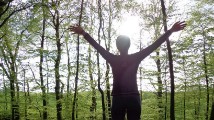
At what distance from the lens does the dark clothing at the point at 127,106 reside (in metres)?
2.97

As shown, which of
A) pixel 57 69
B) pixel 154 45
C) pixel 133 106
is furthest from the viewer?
pixel 57 69

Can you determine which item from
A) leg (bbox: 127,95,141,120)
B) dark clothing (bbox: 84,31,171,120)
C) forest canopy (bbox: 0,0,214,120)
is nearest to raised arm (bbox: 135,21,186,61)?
dark clothing (bbox: 84,31,171,120)

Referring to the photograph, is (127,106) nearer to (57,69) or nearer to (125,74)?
(125,74)

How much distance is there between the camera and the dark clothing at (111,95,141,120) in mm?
2967

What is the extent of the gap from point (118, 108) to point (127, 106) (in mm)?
101

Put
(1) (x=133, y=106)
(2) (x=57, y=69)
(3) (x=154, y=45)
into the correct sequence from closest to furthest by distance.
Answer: (1) (x=133, y=106)
(3) (x=154, y=45)
(2) (x=57, y=69)

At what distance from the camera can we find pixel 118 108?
301 cm

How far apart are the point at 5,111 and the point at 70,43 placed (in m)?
14.9

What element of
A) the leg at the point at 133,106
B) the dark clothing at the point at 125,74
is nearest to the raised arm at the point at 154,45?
the dark clothing at the point at 125,74

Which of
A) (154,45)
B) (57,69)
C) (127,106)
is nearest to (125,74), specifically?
(127,106)

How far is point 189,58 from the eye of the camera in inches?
1081

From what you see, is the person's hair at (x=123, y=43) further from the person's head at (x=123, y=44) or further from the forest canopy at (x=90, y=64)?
the forest canopy at (x=90, y=64)

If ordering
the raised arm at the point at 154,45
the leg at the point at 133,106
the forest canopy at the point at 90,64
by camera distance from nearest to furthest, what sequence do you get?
the leg at the point at 133,106, the raised arm at the point at 154,45, the forest canopy at the point at 90,64

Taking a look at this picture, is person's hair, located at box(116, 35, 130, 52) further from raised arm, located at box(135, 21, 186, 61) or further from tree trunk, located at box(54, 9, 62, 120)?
tree trunk, located at box(54, 9, 62, 120)
